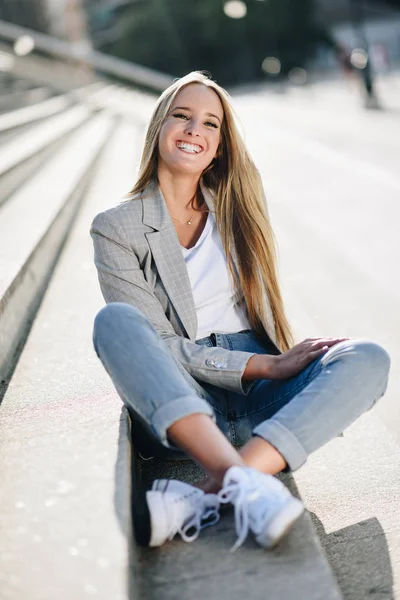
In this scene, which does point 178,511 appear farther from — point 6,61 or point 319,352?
point 6,61

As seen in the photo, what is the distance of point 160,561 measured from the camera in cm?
197

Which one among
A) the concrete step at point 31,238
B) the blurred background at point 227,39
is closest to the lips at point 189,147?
the concrete step at point 31,238

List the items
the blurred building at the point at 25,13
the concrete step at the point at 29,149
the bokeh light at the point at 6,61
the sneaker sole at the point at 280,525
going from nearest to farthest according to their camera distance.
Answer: the sneaker sole at the point at 280,525, the concrete step at the point at 29,149, the bokeh light at the point at 6,61, the blurred building at the point at 25,13

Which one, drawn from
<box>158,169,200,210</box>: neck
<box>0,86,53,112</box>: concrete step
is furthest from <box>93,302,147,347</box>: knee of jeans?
<box>0,86,53,112</box>: concrete step

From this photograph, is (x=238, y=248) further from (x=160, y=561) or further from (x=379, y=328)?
(x=379, y=328)

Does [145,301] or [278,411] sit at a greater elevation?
[145,301]

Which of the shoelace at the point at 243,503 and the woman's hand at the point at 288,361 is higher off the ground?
the woman's hand at the point at 288,361

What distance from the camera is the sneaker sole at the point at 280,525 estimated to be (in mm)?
1895

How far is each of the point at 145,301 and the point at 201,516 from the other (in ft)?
2.81

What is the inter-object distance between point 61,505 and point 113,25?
83.5 m

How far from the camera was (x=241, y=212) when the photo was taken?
303 centimetres

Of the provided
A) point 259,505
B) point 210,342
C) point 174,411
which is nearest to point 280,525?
point 259,505

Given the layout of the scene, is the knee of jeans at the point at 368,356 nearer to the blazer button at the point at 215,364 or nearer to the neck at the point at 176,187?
the blazer button at the point at 215,364

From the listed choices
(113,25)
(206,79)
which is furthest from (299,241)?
(113,25)
